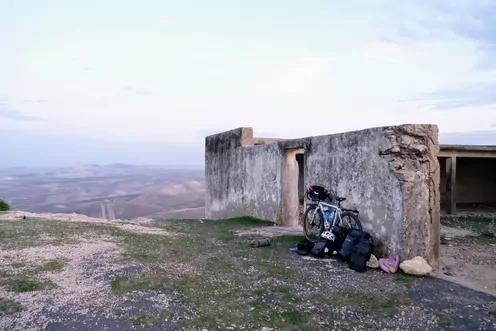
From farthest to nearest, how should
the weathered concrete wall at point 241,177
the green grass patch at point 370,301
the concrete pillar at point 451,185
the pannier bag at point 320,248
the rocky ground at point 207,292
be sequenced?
the concrete pillar at point 451,185 < the weathered concrete wall at point 241,177 < the pannier bag at point 320,248 < the green grass patch at point 370,301 < the rocky ground at point 207,292

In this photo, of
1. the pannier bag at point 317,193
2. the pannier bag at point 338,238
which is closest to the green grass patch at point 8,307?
the pannier bag at point 338,238

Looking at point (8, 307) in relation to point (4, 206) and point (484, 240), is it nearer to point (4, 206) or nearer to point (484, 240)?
point (484, 240)

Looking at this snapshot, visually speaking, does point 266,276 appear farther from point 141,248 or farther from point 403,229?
point 141,248

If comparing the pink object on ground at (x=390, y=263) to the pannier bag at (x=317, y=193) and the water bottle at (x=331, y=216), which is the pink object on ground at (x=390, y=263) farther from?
the pannier bag at (x=317, y=193)

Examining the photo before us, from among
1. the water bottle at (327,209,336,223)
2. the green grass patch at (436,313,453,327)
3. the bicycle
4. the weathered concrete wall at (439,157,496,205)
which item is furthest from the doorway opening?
the weathered concrete wall at (439,157,496,205)

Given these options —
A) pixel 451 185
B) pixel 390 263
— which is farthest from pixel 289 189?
pixel 451 185

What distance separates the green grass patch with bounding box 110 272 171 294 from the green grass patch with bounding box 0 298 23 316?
915 millimetres

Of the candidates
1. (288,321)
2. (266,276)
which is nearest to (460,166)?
(266,276)

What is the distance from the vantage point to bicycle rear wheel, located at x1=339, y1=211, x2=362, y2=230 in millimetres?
6629

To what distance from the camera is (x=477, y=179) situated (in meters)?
16.7

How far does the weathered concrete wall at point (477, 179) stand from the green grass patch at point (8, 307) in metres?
16.0

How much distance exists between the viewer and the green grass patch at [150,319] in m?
3.70

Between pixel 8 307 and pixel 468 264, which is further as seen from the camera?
pixel 468 264

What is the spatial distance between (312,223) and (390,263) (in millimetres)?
2335
